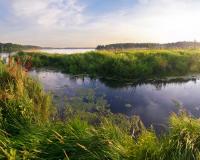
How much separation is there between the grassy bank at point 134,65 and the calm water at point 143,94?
1576 mm

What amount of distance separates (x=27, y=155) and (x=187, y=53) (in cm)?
1910

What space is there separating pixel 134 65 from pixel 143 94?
15.9ft

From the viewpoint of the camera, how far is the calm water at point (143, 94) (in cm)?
1090

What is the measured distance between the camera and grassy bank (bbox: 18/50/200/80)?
1817 centimetres

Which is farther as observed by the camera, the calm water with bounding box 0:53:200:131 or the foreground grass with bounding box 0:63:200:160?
the calm water with bounding box 0:53:200:131

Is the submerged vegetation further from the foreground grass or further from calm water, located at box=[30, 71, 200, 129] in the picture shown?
calm water, located at box=[30, 71, 200, 129]

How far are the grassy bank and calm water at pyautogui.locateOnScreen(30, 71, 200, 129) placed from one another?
62.1 inches

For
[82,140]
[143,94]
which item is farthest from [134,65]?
[82,140]

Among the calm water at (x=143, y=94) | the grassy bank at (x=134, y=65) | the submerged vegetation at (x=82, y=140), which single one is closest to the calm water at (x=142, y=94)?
the calm water at (x=143, y=94)

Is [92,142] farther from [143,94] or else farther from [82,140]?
[143,94]

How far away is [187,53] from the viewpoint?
22.4 m

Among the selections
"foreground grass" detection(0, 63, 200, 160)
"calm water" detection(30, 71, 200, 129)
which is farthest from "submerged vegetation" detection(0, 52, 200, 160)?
"calm water" detection(30, 71, 200, 129)

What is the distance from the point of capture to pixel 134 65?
18.3m

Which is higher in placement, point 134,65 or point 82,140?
point 134,65
